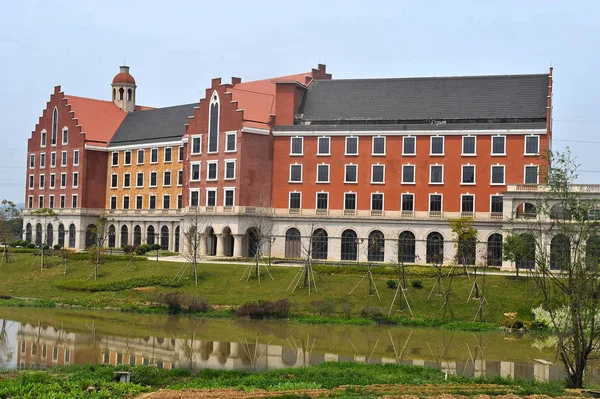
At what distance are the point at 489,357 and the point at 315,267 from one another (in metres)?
22.4

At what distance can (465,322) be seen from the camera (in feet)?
134

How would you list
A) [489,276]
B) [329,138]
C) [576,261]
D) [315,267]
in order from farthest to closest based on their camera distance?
[329,138]
[315,267]
[489,276]
[576,261]

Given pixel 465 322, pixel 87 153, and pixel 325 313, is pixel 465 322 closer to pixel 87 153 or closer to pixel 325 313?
pixel 325 313

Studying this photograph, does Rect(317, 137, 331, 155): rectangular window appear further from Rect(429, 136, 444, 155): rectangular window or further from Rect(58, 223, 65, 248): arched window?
Rect(58, 223, 65, 248): arched window

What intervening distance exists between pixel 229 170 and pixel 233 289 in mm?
18098

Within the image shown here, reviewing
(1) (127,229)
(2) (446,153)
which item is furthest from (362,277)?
(1) (127,229)

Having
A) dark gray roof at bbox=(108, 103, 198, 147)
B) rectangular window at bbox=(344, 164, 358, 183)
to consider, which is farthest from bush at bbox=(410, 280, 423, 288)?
dark gray roof at bbox=(108, 103, 198, 147)

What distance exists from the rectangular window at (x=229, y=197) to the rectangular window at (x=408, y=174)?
14.3 m

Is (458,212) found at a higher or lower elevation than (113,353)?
higher

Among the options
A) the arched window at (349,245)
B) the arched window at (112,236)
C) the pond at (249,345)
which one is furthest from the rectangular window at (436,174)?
the arched window at (112,236)

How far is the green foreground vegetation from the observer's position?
2134 centimetres

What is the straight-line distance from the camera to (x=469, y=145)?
61.3 m

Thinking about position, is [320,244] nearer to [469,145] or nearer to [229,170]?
[229,170]

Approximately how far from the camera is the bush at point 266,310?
41.9 m
